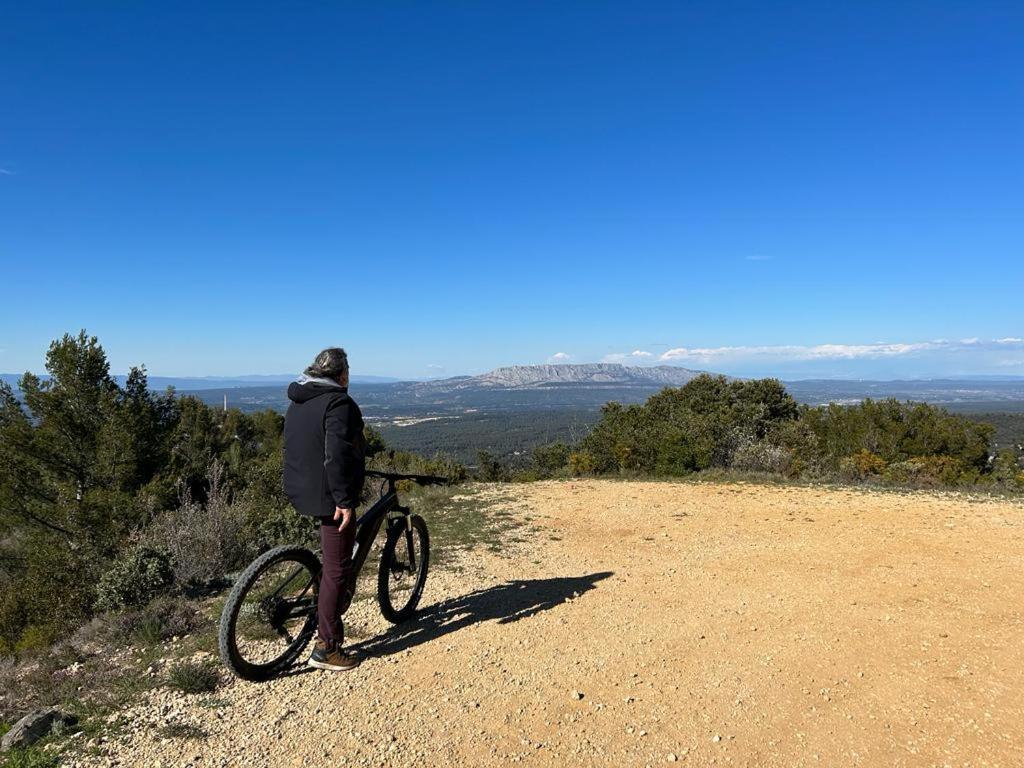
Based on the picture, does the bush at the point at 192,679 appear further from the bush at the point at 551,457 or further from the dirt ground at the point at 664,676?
the bush at the point at 551,457

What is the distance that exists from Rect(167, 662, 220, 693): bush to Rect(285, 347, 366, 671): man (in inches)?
25.0

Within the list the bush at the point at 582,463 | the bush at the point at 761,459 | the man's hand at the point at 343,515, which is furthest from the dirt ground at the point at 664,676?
the bush at the point at 582,463

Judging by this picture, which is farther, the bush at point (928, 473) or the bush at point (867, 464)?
the bush at point (867, 464)

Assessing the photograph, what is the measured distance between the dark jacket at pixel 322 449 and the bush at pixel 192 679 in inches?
49.9

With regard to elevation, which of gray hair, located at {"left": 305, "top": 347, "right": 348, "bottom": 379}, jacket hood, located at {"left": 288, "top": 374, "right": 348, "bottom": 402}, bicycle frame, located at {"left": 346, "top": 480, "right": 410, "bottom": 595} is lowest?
bicycle frame, located at {"left": 346, "top": 480, "right": 410, "bottom": 595}

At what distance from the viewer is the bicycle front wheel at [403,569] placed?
461cm

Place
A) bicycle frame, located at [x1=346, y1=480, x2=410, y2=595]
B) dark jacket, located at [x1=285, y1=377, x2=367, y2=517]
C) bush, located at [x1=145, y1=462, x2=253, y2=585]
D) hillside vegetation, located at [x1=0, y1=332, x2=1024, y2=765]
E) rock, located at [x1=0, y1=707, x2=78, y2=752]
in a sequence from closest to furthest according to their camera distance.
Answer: rock, located at [x1=0, y1=707, x2=78, y2=752] → dark jacket, located at [x1=285, y1=377, x2=367, y2=517] → bicycle frame, located at [x1=346, y1=480, x2=410, y2=595] → hillside vegetation, located at [x1=0, y1=332, x2=1024, y2=765] → bush, located at [x1=145, y1=462, x2=253, y2=585]

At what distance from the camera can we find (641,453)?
17.4 m

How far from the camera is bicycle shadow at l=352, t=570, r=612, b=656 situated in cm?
440

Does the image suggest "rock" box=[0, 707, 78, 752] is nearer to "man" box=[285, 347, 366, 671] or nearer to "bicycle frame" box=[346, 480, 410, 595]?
"man" box=[285, 347, 366, 671]

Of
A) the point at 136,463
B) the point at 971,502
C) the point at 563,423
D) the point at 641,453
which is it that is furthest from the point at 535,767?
the point at 563,423

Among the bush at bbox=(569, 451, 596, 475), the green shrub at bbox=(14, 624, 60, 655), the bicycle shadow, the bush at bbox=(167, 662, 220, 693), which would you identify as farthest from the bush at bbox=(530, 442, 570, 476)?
the bush at bbox=(167, 662, 220, 693)

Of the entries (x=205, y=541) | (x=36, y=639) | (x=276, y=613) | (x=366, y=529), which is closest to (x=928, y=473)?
(x=366, y=529)

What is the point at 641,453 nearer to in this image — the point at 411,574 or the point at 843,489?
the point at 843,489
